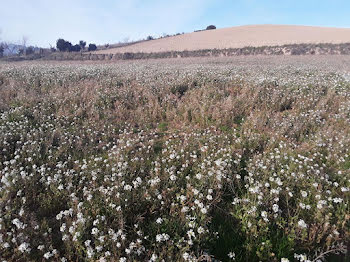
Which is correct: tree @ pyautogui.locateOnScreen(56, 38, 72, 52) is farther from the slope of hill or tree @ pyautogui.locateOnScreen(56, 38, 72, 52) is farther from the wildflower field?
the wildflower field

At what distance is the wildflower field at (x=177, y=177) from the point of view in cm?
327

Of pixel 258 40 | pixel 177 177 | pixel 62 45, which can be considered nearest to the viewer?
pixel 177 177

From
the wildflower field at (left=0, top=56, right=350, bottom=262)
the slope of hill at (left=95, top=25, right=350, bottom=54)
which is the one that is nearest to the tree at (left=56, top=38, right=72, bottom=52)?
the slope of hill at (left=95, top=25, right=350, bottom=54)

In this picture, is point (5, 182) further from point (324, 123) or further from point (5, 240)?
point (324, 123)

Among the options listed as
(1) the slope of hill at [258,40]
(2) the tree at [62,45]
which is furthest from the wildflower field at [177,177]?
(2) the tree at [62,45]

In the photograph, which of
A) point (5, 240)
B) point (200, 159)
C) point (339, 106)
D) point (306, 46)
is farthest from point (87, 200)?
point (306, 46)

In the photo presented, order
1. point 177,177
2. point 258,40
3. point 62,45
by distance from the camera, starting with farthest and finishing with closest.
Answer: point 62,45 → point 258,40 → point 177,177

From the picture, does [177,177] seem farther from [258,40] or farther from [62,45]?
[62,45]

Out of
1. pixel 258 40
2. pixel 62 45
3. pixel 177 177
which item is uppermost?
pixel 62 45

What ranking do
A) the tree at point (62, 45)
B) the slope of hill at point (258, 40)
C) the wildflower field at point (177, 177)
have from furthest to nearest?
the tree at point (62, 45), the slope of hill at point (258, 40), the wildflower field at point (177, 177)

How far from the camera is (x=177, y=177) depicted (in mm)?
4754

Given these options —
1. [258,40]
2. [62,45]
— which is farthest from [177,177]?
[62,45]

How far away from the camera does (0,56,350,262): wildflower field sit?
129 inches

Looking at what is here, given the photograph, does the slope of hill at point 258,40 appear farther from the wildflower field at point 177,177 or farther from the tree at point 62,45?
the wildflower field at point 177,177
